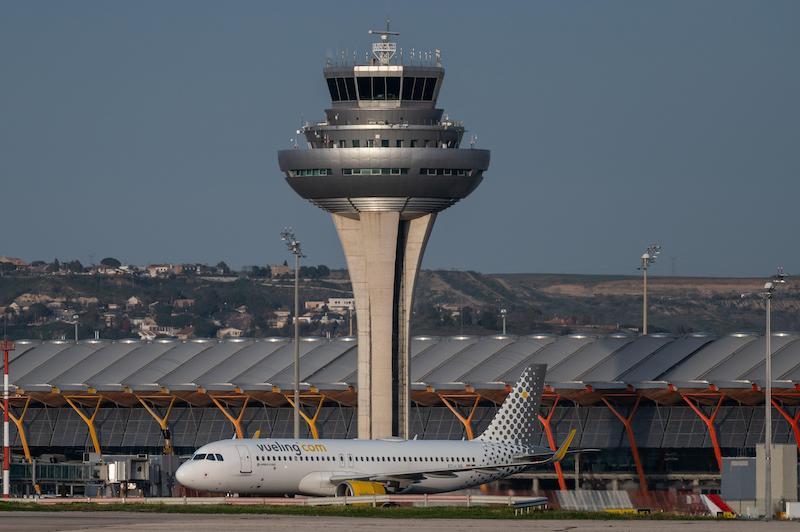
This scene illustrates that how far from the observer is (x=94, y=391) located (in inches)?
5463

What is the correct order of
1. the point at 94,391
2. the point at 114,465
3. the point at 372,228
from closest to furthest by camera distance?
1. the point at 114,465
2. the point at 372,228
3. the point at 94,391

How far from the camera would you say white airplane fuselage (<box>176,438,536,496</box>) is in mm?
84375

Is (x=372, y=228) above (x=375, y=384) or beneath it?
above

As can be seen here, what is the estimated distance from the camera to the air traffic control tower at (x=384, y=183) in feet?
381

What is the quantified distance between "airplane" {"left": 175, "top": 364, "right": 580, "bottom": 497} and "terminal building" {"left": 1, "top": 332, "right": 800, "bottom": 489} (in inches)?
910

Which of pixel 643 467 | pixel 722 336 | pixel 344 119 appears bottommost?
pixel 643 467

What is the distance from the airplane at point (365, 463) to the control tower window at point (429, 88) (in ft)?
83.4

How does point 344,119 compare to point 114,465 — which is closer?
point 114,465

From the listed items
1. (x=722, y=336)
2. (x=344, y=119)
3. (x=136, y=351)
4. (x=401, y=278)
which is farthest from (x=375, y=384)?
(x=136, y=351)

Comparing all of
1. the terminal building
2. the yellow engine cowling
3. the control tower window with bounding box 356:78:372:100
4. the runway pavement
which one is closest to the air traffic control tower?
the control tower window with bounding box 356:78:372:100

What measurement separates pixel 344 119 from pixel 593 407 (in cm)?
2850

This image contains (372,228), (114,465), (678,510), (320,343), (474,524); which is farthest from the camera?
(320,343)

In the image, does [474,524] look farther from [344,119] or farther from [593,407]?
[593,407]

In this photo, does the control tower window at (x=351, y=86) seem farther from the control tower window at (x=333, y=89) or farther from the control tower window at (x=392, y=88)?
the control tower window at (x=392, y=88)
